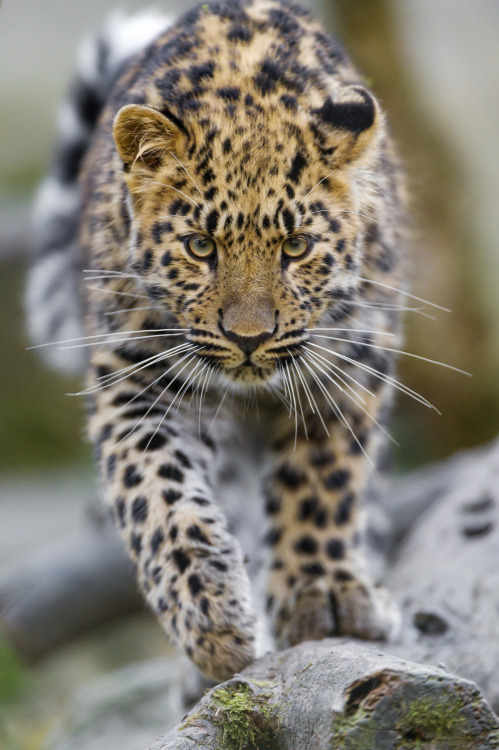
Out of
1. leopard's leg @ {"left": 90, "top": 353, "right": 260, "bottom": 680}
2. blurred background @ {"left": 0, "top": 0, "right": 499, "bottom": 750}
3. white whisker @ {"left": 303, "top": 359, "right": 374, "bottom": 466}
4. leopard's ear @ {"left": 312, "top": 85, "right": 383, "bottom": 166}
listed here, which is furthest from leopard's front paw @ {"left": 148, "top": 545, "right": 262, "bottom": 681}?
blurred background @ {"left": 0, "top": 0, "right": 499, "bottom": 750}

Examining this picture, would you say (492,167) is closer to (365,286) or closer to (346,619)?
(365,286)

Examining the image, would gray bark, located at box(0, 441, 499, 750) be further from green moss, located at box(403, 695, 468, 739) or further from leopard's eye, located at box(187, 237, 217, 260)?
leopard's eye, located at box(187, 237, 217, 260)

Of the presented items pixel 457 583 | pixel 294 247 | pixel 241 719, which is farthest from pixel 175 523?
pixel 457 583

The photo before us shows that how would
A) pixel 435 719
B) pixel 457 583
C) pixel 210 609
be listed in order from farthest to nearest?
pixel 457 583 → pixel 210 609 → pixel 435 719

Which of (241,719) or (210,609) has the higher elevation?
(210,609)

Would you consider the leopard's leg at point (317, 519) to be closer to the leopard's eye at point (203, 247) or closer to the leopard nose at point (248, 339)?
the leopard nose at point (248, 339)

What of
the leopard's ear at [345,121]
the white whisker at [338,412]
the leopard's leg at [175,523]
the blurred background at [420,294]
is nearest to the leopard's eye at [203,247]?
the leopard's ear at [345,121]

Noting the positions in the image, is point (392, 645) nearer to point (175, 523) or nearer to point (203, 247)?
point (175, 523)
